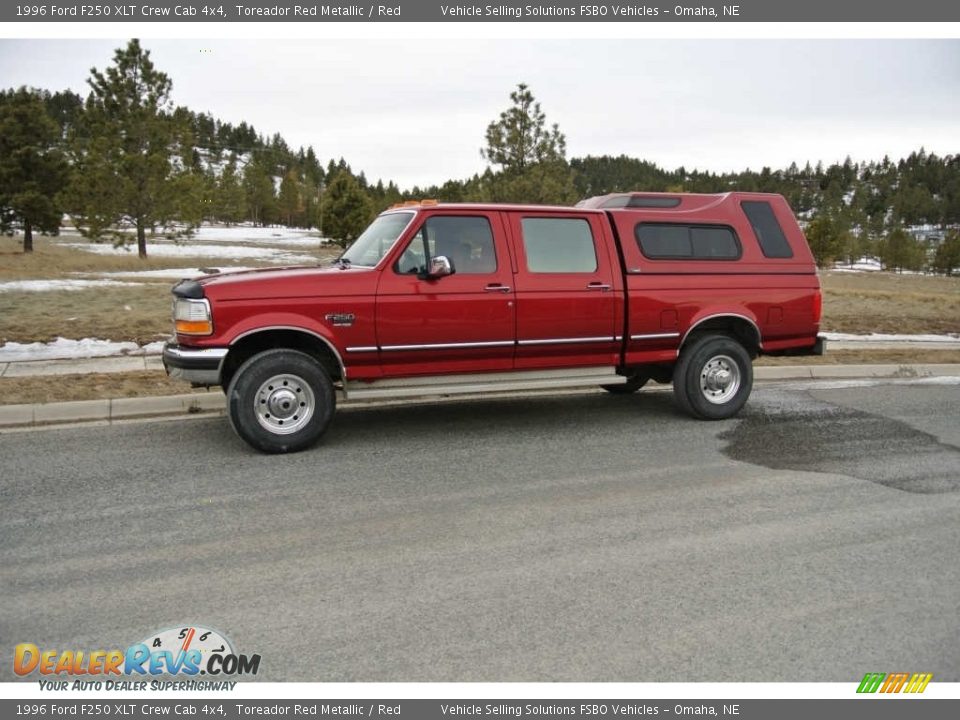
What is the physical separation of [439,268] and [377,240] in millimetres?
887

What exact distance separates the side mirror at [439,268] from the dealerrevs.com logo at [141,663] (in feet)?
12.5

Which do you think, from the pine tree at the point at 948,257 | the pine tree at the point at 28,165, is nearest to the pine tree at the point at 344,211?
the pine tree at the point at 28,165

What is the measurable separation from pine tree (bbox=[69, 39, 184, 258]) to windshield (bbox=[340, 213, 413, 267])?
1093 inches

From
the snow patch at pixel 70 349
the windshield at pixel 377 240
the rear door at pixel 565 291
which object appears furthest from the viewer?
the snow patch at pixel 70 349

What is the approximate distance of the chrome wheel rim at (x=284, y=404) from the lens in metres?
6.41

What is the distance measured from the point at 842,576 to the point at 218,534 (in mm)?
3540

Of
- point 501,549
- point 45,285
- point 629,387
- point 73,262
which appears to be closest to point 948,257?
point 73,262

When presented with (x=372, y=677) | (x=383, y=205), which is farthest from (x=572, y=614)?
(x=383, y=205)

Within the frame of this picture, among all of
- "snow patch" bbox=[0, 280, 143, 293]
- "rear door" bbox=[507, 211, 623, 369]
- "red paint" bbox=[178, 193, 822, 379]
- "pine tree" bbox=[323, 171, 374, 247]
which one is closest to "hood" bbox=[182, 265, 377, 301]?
"red paint" bbox=[178, 193, 822, 379]

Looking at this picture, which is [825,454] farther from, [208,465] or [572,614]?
[208,465]

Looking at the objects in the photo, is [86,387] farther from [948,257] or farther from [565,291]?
[948,257]

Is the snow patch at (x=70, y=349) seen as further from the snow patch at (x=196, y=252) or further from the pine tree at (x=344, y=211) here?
the pine tree at (x=344, y=211)

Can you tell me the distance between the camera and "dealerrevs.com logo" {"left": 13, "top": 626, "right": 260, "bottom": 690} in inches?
125

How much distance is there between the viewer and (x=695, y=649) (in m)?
3.37
